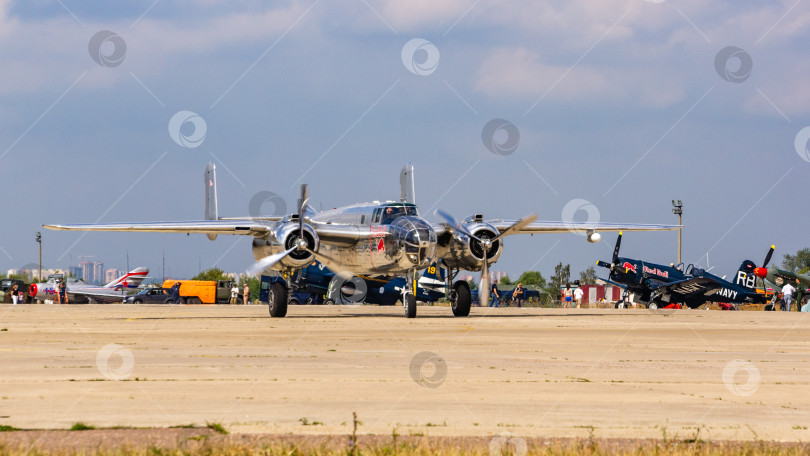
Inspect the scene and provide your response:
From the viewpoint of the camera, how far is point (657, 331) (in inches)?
914

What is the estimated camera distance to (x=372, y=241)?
27.4 m

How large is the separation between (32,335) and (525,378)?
12.6m

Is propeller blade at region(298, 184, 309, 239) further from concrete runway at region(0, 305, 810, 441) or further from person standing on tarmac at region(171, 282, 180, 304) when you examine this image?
person standing on tarmac at region(171, 282, 180, 304)

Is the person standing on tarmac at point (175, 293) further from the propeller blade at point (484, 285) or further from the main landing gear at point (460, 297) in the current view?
the propeller blade at point (484, 285)

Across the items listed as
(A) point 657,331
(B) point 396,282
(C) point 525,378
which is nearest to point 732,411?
(C) point 525,378

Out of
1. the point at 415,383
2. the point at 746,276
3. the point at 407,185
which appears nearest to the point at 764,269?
the point at 746,276

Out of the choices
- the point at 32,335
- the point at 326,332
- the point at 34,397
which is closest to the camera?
the point at 34,397

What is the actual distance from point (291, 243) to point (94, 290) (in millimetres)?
60465

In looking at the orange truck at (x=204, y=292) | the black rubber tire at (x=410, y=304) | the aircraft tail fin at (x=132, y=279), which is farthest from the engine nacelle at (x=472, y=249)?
the aircraft tail fin at (x=132, y=279)

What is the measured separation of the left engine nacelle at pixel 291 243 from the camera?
88.6ft

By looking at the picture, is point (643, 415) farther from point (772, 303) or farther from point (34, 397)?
point (772, 303)

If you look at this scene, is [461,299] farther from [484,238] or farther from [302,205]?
[302,205]

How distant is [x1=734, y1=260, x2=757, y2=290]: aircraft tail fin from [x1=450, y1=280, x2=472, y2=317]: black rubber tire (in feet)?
125

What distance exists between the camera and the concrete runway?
26.1ft
